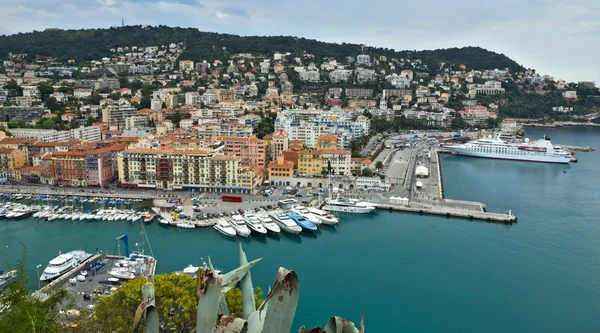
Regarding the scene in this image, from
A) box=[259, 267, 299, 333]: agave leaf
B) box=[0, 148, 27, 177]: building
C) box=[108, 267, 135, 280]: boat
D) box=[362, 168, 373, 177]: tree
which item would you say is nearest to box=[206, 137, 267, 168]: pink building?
box=[362, 168, 373, 177]: tree

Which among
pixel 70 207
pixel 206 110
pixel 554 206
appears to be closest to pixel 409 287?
pixel 554 206

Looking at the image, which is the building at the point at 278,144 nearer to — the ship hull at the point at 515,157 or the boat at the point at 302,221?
the boat at the point at 302,221

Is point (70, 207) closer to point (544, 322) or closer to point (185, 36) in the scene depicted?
point (544, 322)

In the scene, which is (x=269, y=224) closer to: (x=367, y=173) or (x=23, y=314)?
(x=367, y=173)

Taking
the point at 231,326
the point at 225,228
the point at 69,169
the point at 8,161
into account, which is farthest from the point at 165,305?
the point at 8,161

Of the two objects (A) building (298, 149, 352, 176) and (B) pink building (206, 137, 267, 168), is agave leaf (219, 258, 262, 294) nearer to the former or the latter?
(A) building (298, 149, 352, 176)

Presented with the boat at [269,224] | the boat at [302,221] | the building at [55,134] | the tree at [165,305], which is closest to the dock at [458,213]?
the boat at [302,221]

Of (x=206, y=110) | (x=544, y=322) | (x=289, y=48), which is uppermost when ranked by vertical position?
(x=289, y=48)
